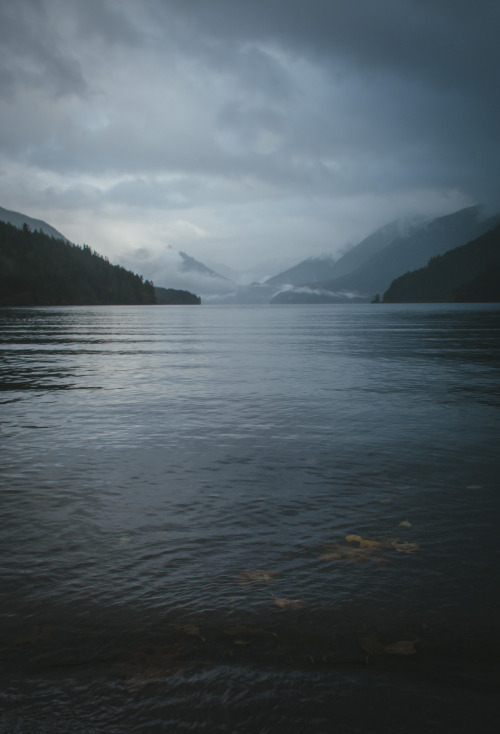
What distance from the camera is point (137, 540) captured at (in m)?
6.15

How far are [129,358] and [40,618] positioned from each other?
2601 cm

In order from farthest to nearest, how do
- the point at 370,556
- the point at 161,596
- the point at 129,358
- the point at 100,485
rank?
the point at 129,358 → the point at 100,485 → the point at 370,556 → the point at 161,596

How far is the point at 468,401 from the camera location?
1638cm

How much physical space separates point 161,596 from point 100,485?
3891mm

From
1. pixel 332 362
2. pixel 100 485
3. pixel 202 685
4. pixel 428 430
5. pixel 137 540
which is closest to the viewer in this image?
pixel 202 685

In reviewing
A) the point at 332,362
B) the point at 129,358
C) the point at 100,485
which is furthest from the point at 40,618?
the point at 129,358

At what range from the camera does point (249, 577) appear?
521 cm

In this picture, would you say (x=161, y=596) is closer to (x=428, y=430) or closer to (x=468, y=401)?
(x=428, y=430)

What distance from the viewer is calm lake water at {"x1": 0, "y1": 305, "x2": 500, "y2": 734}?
11.8ft

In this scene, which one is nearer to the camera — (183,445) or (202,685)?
(202,685)

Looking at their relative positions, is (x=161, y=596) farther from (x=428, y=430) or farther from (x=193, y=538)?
(x=428, y=430)

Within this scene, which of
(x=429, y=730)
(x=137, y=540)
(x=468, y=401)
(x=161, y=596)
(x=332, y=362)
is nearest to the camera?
(x=429, y=730)

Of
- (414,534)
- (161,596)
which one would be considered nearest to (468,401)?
(414,534)

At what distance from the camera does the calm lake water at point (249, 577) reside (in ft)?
11.8
